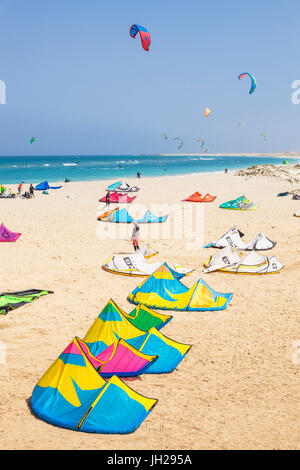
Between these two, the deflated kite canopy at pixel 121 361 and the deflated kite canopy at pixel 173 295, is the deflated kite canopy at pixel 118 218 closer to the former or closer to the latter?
the deflated kite canopy at pixel 173 295

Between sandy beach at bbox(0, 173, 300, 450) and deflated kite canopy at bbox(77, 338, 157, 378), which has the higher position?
deflated kite canopy at bbox(77, 338, 157, 378)

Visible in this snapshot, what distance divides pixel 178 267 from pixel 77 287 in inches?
129

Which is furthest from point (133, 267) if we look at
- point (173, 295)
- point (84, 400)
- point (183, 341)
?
point (84, 400)

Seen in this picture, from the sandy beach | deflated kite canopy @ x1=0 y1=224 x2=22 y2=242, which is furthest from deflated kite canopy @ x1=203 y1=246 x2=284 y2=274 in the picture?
deflated kite canopy @ x1=0 y1=224 x2=22 y2=242

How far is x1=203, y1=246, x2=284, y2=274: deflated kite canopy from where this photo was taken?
41.6 feet

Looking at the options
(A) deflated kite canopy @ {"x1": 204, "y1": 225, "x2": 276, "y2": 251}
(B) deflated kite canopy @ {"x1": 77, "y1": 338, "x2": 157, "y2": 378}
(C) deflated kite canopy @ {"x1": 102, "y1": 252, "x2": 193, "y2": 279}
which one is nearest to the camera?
(B) deflated kite canopy @ {"x1": 77, "y1": 338, "x2": 157, "y2": 378}

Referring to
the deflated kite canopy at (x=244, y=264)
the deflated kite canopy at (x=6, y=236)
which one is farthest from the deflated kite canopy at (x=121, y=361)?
the deflated kite canopy at (x=6, y=236)

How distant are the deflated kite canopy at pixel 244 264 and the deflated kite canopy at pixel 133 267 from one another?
93cm

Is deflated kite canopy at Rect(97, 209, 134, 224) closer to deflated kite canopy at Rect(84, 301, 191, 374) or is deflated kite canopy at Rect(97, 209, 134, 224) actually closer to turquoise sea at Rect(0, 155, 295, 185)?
deflated kite canopy at Rect(84, 301, 191, 374)

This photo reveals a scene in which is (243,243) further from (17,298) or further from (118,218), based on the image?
(17,298)

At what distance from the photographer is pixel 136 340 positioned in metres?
7.58

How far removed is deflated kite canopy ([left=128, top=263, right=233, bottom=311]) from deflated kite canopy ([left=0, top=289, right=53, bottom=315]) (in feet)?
7.82

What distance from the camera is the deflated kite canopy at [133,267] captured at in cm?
1257

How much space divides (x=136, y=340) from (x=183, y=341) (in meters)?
1.07
